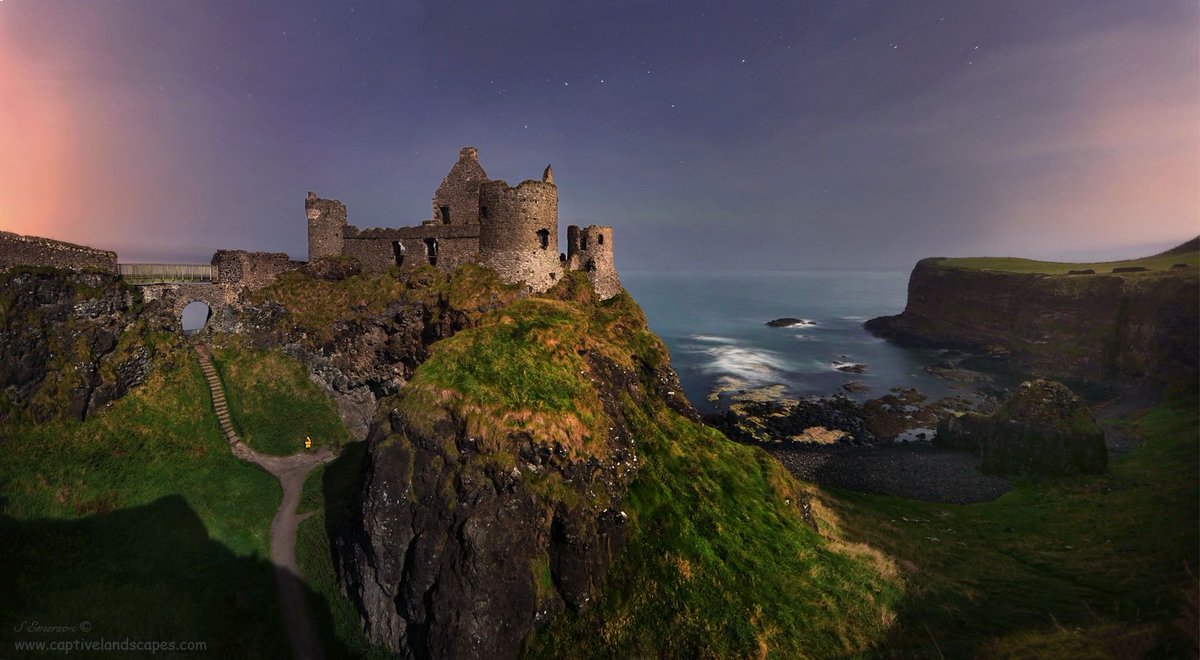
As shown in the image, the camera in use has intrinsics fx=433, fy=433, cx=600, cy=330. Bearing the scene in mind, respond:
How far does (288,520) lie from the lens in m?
20.3

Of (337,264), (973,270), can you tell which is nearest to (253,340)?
(337,264)

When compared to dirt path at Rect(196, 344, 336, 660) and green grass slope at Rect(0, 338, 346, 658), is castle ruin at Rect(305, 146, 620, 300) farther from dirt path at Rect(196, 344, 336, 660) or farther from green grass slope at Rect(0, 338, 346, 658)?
green grass slope at Rect(0, 338, 346, 658)

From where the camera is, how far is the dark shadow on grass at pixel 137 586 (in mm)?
14203

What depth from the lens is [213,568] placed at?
17422 millimetres

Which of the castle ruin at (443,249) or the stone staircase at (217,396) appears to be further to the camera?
the castle ruin at (443,249)

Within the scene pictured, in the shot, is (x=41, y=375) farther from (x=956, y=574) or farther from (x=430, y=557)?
(x=956, y=574)

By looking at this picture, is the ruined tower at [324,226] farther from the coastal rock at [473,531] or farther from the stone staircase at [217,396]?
the coastal rock at [473,531]

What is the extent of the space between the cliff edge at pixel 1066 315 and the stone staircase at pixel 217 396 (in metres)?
48.4

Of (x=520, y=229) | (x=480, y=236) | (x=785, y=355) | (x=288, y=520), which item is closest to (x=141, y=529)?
(x=288, y=520)

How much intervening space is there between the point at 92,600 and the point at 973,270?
133 meters

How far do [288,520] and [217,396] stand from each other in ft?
34.5

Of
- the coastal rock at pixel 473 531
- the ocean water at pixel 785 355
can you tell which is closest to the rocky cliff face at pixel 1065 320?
the ocean water at pixel 785 355

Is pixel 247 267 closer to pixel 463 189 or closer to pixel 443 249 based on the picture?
pixel 443 249

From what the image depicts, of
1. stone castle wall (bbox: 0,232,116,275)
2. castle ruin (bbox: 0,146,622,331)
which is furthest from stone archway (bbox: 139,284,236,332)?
stone castle wall (bbox: 0,232,116,275)
